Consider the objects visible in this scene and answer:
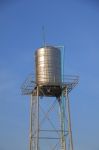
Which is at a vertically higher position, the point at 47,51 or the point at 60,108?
the point at 47,51

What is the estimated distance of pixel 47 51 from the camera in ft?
176

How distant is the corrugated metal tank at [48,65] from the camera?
2082 inches

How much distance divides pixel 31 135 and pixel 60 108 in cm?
413

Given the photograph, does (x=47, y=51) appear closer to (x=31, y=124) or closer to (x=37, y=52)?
(x=37, y=52)

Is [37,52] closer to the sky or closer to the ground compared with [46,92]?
closer to the sky

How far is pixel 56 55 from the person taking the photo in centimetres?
5369

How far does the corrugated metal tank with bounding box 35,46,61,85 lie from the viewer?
52.9 m

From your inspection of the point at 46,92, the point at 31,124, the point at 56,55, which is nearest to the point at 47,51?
the point at 56,55

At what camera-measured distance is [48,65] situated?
173 ft

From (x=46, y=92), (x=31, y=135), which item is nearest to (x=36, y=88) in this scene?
(x=46, y=92)

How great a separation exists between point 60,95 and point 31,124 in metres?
4.42

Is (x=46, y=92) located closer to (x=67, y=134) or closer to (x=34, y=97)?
(x=34, y=97)

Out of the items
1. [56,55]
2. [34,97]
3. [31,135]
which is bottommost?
[31,135]

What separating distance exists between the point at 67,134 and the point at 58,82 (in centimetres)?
552
